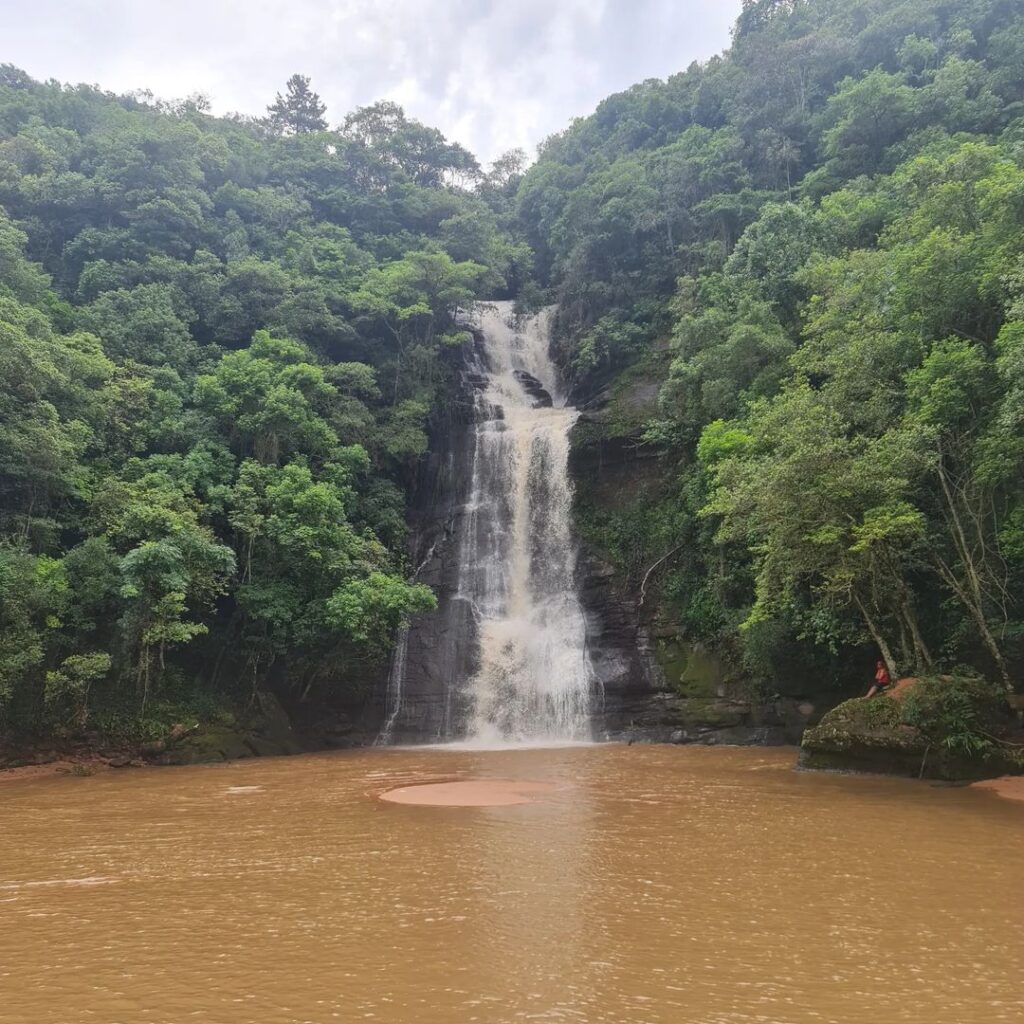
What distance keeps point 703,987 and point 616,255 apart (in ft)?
112

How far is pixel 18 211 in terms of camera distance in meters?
29.4

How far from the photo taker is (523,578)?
24.6 meters

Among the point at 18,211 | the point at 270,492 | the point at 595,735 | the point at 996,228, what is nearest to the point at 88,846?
the point at 270,492

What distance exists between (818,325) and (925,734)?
1093cm

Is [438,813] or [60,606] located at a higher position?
[60,606]

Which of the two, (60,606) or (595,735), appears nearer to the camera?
(60,606)

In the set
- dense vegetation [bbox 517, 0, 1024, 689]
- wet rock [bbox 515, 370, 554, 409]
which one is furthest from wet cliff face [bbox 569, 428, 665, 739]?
wet rock [bbox 515, 370, 554, 409]

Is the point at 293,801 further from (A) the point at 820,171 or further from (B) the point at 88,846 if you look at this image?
(A) the point at 820,171

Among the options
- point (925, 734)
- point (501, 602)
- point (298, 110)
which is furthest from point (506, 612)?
point (298, 110)

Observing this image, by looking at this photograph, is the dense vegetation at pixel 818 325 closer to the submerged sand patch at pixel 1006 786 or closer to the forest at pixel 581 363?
the forest at pixel 581 363

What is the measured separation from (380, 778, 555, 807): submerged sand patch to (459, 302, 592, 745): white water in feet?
28.5

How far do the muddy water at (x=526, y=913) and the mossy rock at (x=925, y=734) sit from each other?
1.87m

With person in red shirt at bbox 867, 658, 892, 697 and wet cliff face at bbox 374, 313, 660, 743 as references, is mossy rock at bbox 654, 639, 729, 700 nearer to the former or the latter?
wet cliff face at bbox 374, 313, 660, 743

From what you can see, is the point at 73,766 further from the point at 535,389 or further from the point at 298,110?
the point at 298,110
